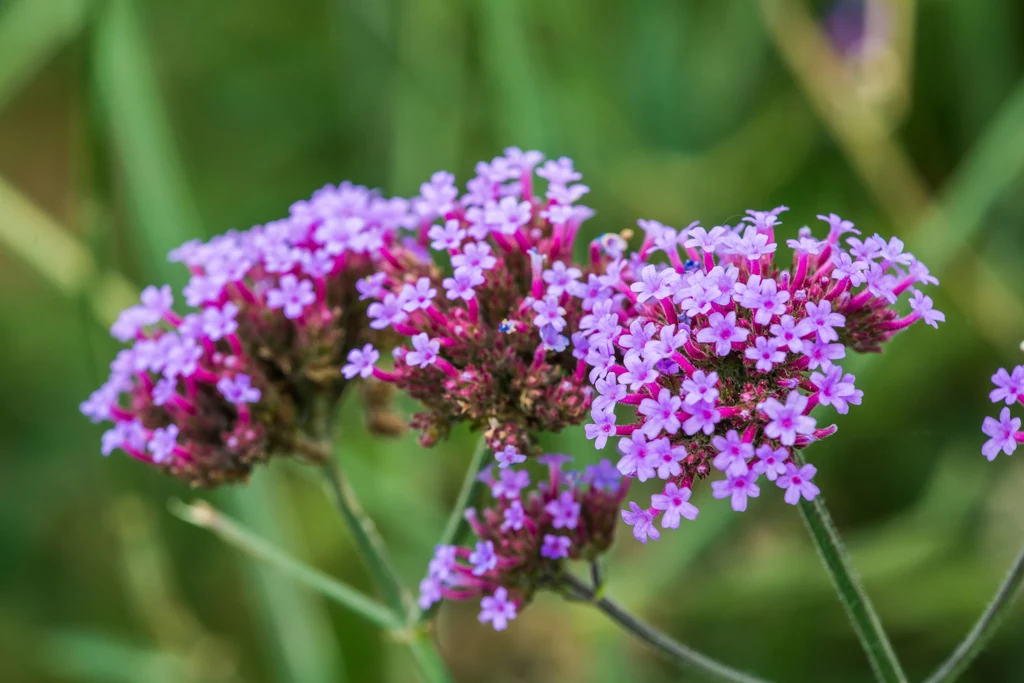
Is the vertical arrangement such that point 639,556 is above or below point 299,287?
below

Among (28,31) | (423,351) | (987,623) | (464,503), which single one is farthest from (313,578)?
(28,31)

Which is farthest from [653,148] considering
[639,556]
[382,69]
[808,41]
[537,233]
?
[537,233]

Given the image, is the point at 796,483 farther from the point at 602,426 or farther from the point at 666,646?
the point at 666,646

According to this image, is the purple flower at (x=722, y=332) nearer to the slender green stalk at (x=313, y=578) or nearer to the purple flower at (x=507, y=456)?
the purple flower at (x=507, y=456)

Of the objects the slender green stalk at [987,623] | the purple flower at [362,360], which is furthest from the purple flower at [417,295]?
the slender green stalk at [987,623]

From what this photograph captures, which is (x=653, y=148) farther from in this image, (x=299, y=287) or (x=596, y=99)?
(x=299, y=287)

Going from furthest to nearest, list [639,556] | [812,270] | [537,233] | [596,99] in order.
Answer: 1. [596,99]
2. [639,556]
3. [537,233]
4. [812,270]
